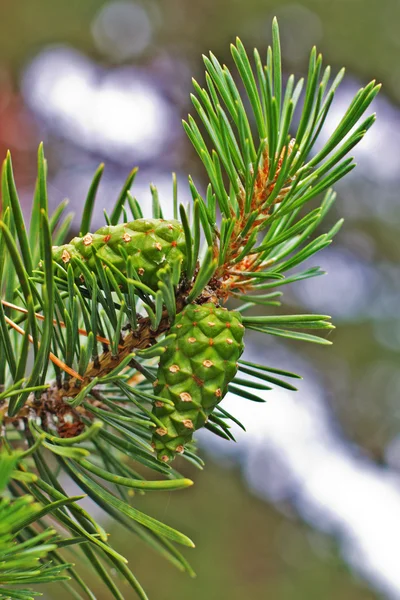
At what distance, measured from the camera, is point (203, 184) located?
213 cm

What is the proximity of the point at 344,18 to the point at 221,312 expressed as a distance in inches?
78.1

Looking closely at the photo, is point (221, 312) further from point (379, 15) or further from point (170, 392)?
point (379, 15)

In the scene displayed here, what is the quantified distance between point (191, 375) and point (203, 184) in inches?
76.3

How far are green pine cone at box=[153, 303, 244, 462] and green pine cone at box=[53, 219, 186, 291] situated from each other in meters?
0.03

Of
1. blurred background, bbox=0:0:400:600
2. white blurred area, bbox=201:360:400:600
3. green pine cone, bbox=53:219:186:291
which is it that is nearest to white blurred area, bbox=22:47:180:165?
blurred background, bbox=0:0:400:600

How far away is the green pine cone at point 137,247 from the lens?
26 centimetres

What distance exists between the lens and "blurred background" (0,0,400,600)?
6.07 ft

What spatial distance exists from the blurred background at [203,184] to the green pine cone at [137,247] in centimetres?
151

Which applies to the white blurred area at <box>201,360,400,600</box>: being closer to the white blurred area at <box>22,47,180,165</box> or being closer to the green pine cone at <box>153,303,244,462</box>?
the white blurred area at <box>22,47,180,165</box>

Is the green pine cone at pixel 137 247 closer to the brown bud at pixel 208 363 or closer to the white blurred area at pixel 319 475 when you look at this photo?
the brown bud at pixel 208 363

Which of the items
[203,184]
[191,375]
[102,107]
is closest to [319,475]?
[203,184]

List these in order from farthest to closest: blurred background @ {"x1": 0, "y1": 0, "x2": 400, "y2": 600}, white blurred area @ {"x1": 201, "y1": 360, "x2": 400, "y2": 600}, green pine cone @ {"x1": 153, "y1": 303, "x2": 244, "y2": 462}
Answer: blurred background @ {"x1": 0, "y1": 0, "x2": 400, "y2": 600}
white blurred area @ {"x1": 201, "y1": 360, "x2": 400, "y2": 600}
green pine cone @ {"x1": 153, "y1": 303, "x2": 244, "y2": 462}

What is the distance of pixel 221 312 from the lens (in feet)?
0.86

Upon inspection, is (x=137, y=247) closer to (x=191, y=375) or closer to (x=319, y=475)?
(x=191, y=375)
